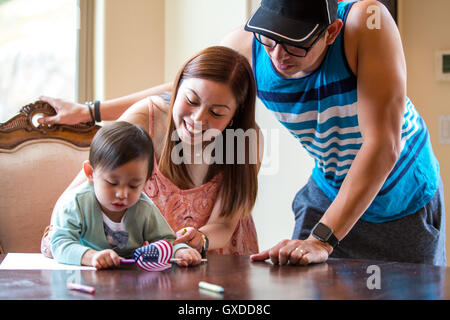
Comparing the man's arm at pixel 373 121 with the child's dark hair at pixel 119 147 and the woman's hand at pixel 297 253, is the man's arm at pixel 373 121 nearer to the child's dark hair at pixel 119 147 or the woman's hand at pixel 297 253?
the woman's hand at pixel 297 253

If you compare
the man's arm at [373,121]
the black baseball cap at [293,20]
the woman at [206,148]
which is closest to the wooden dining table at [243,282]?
the man's arm at [373,121]

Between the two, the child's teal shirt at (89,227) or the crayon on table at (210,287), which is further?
the child's teal shirt at (89,227)

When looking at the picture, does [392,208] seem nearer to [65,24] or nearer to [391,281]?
[391,281]

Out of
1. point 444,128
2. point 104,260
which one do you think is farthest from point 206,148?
point 444,128

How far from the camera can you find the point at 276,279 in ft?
3.00

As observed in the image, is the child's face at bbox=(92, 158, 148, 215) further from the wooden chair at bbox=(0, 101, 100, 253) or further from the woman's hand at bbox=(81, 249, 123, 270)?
the wooden chair at bbox=(0, 101, 100, 253)

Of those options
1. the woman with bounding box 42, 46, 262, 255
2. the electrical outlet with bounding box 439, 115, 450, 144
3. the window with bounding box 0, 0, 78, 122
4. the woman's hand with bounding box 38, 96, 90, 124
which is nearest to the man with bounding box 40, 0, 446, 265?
the woman with bounding box 42, 46, 262, 255

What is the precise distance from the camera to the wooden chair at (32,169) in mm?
1720

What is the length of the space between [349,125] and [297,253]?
0.40 meters

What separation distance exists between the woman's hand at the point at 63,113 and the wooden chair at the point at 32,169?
24 mm

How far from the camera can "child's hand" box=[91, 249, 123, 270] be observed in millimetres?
950

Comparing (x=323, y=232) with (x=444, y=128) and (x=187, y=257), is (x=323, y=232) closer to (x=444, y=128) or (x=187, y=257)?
(x=187, y=257)

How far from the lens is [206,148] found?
1424 mm

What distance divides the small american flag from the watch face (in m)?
0.34
